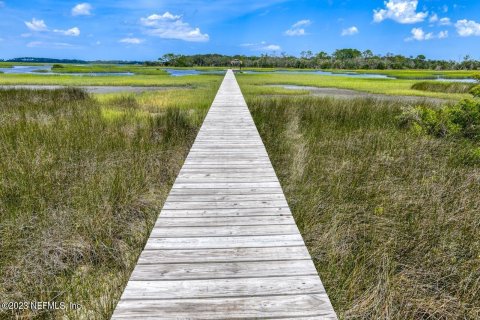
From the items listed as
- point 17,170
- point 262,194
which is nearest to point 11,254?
point 17,170

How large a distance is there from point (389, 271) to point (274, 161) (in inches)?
128

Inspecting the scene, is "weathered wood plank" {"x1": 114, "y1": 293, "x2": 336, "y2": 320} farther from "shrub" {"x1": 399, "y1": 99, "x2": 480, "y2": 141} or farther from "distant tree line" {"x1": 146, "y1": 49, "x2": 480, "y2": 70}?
"distant tree line" {"x1": 146, "y1": 49, "x2": 480, "y2": 70}

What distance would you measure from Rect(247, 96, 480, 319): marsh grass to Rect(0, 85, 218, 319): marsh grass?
Result: 186 cm

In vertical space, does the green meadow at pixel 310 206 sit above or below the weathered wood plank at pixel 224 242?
below

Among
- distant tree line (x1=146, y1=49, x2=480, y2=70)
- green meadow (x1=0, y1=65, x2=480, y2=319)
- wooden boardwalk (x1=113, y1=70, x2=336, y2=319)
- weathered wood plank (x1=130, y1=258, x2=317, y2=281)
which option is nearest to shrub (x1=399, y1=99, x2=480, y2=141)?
green meadow (x1=0, y1=65, x2=480, y2=319)

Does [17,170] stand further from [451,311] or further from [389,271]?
[451,311]

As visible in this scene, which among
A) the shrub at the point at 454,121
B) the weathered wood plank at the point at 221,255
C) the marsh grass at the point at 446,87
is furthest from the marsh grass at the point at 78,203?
the marsh grass at the point at 446,87

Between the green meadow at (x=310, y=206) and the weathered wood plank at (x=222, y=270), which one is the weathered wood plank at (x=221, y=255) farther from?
the green meadow at (x=310, y=206)

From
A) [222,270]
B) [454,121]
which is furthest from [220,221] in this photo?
[454,121]

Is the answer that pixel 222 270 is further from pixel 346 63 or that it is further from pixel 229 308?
pixel 346 63

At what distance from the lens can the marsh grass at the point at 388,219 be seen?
2443mm

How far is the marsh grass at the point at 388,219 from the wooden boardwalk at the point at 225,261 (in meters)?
0.57

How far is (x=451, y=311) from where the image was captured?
2377mm

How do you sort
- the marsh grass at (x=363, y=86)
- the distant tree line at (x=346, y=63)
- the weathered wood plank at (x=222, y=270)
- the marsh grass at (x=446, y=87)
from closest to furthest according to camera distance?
the weathered wood plank at (x=222, y=270) < the marsh grass at (x=363, y=86) < the marsh grass at (x=446, y=87) < the distant tree line at (x=346, y=63)
